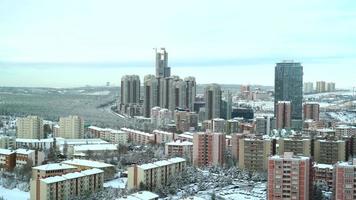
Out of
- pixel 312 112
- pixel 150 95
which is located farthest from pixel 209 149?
pixel 150 95

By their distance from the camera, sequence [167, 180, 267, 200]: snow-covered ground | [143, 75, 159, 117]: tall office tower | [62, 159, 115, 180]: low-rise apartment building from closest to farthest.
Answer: [167, 180, 267, 200]: snow-covered ground → [62, 159, 115, 180]: low-rise apartment building → [143, 75, 159, 117]: tall office tower

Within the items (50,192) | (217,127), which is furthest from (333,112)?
(50,192)

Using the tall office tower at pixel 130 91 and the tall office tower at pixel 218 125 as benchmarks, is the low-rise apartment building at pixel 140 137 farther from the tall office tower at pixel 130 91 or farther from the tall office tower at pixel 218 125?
the tall office tower at pixel 130 91

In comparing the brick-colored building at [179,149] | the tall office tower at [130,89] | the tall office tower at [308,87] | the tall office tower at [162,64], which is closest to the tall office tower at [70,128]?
the brick-colored building at [179,149]

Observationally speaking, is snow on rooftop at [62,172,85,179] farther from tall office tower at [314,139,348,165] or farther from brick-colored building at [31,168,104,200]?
tall office tower at [314,139,348,165]

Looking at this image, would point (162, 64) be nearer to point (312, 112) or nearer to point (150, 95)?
point (150, 95)

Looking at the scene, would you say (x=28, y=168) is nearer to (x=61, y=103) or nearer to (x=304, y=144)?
(x=304, y=144)

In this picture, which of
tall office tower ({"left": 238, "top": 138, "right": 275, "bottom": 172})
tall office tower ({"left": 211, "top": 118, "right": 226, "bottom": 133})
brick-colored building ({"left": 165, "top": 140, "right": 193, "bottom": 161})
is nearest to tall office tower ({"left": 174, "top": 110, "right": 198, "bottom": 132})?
tall office tower ({"left": 211, "top": 118, "right": 226, "bottom": 133})
